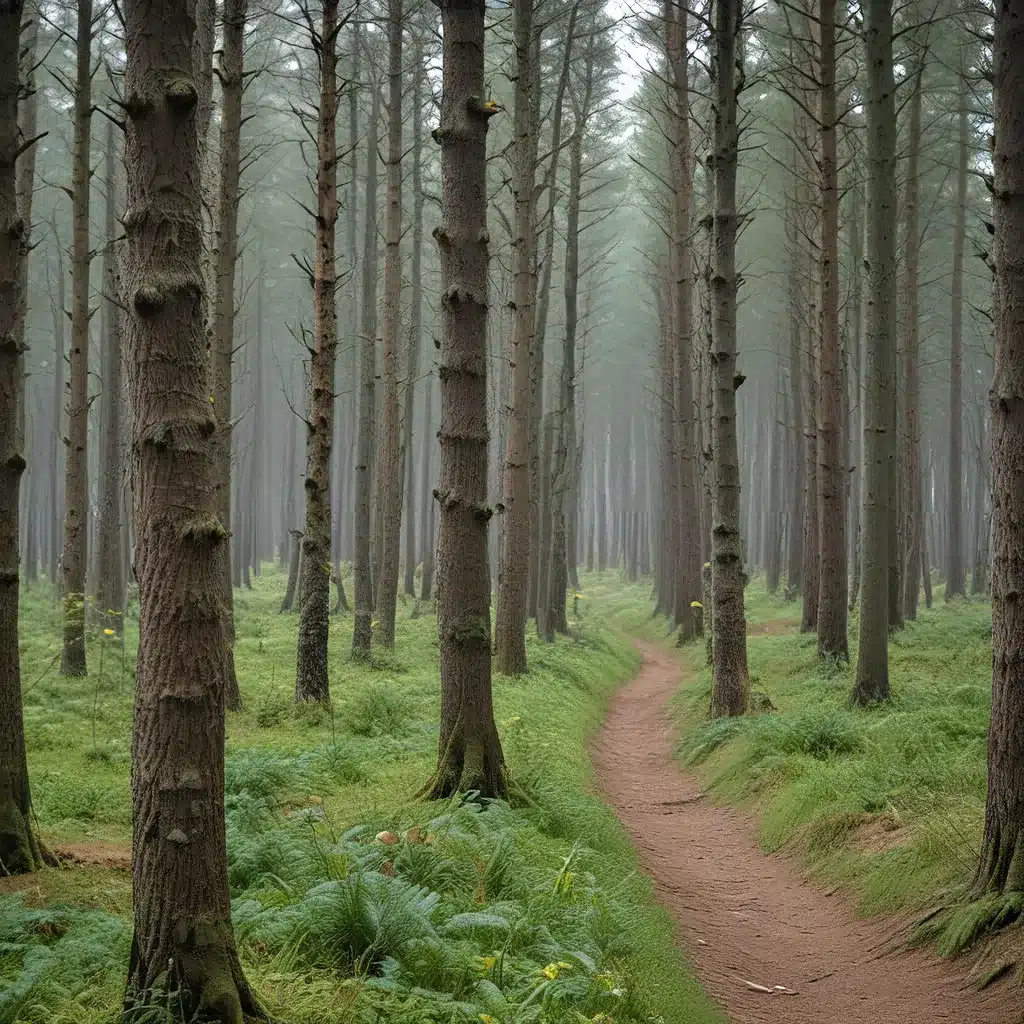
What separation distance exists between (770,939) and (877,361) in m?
7.15

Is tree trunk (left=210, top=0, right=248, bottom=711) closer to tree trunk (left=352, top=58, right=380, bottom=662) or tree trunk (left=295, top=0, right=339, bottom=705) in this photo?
tree trunk (left=295, top=0, right=339, bottom=705)

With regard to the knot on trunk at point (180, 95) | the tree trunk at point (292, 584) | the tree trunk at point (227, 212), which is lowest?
the tree trunk at point (292, 584)

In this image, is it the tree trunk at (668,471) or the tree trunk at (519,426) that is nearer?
the tree trunk at (519,426)

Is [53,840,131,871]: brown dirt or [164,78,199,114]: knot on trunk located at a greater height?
[164,78,199,114]: knot on trunk

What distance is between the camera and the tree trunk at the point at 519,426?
1436cm

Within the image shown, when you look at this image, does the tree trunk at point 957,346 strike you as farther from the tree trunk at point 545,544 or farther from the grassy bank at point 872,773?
the grassy bank at point 872,773

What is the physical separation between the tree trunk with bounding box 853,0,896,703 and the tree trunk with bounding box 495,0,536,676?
5.25 metres

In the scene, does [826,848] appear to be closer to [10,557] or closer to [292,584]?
[10,557]

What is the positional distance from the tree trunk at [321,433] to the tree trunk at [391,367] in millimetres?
4877

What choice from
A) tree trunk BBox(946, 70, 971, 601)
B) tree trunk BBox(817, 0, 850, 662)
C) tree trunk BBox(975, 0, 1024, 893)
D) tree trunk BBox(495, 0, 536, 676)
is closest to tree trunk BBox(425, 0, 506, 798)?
tree trunk BBox(975, 0, 1024, 893)

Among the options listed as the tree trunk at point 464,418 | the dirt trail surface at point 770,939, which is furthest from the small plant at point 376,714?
the tree trunk at point 464,418

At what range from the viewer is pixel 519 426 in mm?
14453

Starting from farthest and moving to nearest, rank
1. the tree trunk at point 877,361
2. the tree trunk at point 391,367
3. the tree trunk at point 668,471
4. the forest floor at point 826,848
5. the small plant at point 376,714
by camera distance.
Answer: the tree trunk at point 668,471 → the tree trunk at point 391,367 → the tree trunk at point 877,361 → the small plant at point 376,714 → the forest floor at point 826,848

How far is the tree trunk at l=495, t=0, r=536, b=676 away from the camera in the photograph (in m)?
14.4
